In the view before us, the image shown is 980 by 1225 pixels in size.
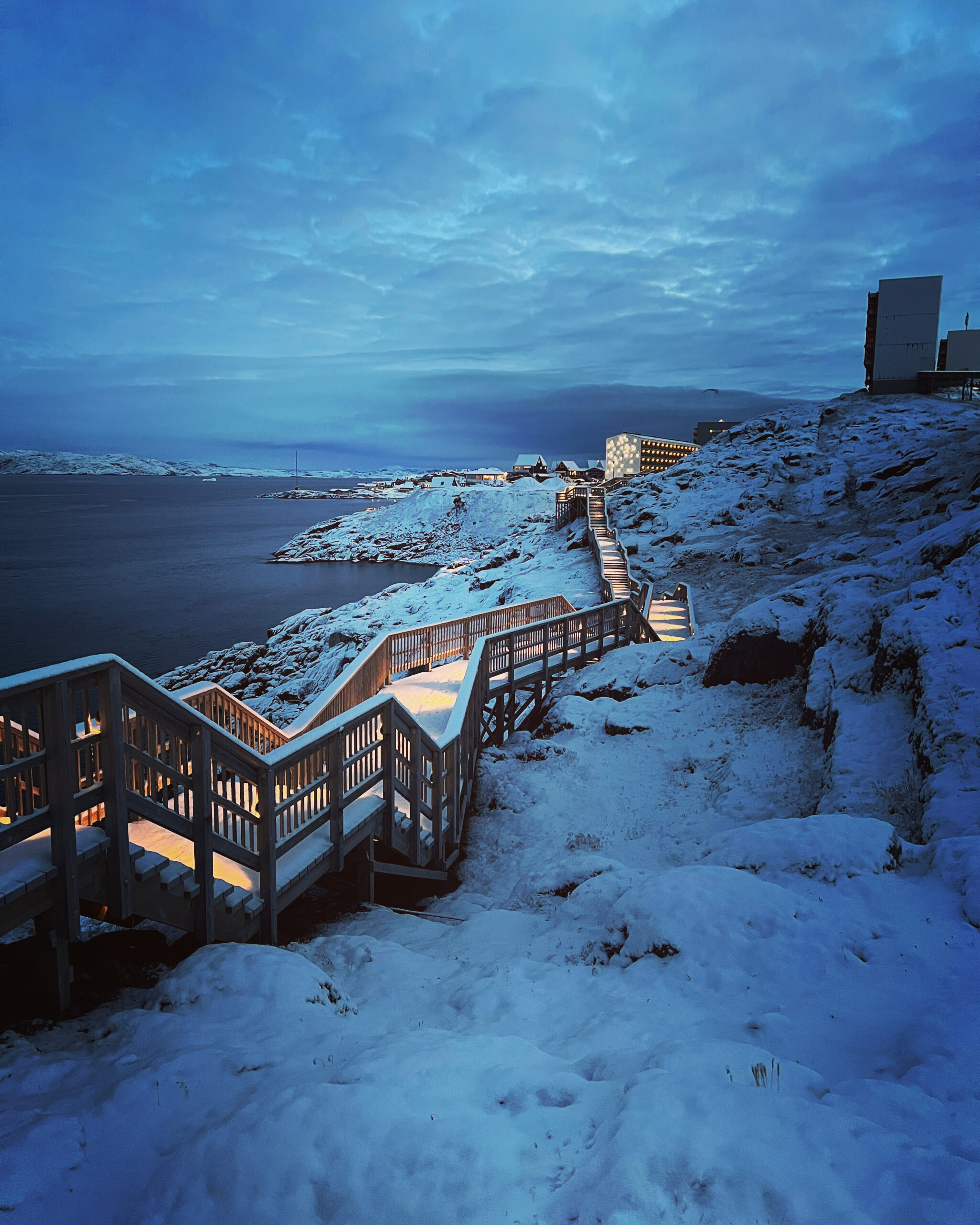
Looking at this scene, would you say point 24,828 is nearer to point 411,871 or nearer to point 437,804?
point 411,871

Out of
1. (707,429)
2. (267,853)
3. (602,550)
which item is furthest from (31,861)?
(707,429)

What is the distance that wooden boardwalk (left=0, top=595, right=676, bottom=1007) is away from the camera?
4109mm

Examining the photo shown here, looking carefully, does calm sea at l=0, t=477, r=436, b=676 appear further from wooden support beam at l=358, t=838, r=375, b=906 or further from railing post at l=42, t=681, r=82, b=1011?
railing post at l=42, t=681, r=82, b=1011

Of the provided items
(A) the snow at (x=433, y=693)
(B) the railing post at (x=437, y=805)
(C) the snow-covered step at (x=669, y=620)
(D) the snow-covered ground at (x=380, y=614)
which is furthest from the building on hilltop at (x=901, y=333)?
(B) the railing post at (x=437, y=805)

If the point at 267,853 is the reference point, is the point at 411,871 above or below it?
below

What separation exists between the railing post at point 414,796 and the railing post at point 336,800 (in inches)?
64.3

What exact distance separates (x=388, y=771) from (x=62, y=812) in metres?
4.18

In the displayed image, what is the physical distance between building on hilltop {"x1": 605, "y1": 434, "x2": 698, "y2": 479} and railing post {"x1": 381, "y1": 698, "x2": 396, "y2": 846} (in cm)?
11333

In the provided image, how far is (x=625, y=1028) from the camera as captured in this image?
4.59 metres

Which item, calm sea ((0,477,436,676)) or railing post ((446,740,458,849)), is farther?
calm sea ((0,477,436,676))

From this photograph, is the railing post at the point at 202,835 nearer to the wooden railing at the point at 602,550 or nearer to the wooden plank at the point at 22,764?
the wooden plank at the point at 22,764

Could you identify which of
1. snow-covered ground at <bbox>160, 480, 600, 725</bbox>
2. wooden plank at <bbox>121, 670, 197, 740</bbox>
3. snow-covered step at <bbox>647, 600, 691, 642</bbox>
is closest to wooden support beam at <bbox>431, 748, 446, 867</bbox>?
wooden plank at <bbox>121, 670, 197, 740</bbox>

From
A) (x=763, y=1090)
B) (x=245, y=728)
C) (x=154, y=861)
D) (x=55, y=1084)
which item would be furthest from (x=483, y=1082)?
(x=245, y=728)

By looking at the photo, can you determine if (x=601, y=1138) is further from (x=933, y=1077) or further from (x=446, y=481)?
(x=446, y=481)
